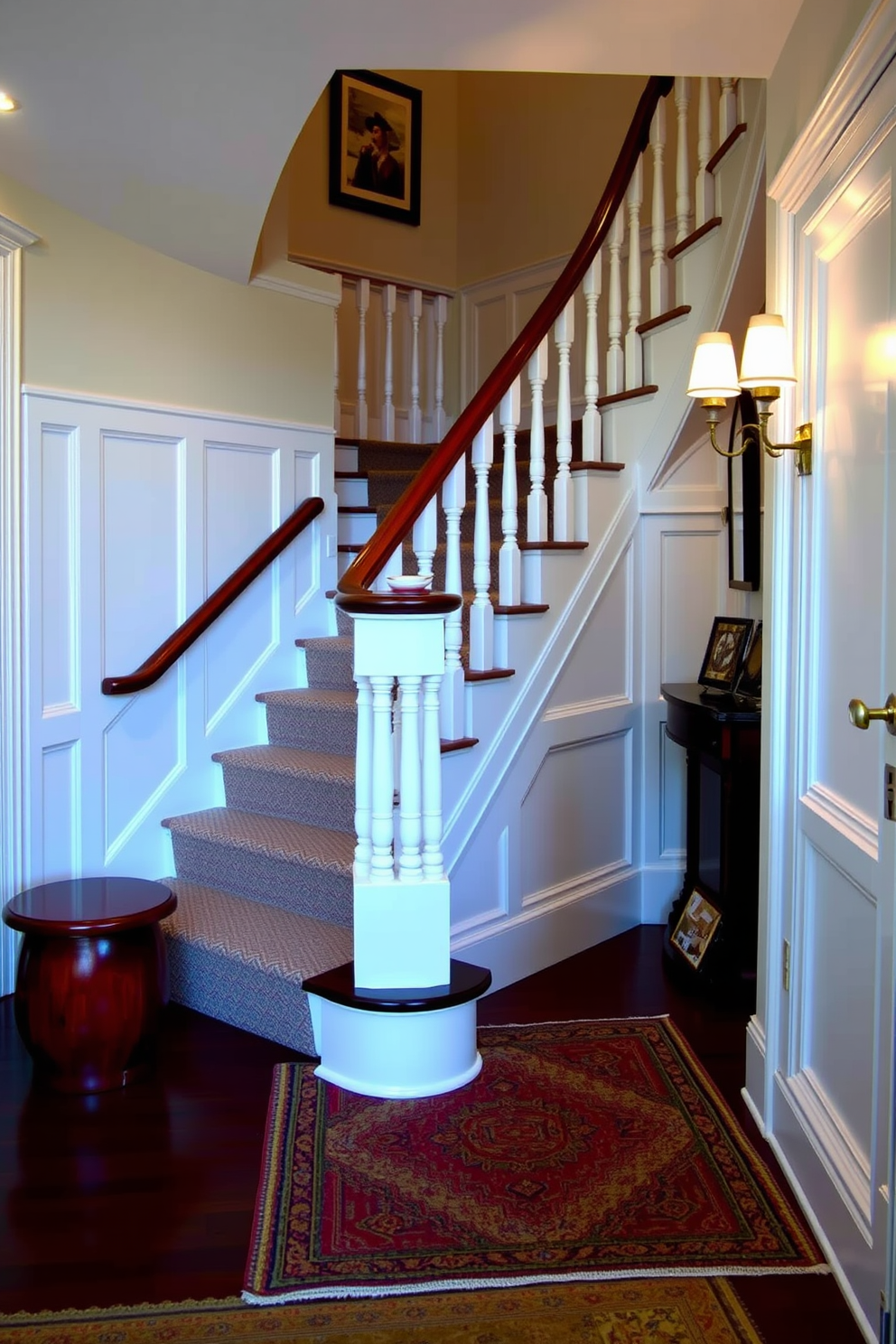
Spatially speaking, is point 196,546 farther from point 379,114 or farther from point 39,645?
point 379,114

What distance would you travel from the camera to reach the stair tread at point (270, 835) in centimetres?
337

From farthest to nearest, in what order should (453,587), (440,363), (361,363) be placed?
1. (440,363)
2. (361,363)
3. (453,587)

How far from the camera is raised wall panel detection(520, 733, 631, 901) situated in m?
3.72

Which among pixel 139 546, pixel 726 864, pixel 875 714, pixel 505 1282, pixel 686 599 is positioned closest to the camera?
pixel 875 714

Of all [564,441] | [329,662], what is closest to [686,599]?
[564,441]

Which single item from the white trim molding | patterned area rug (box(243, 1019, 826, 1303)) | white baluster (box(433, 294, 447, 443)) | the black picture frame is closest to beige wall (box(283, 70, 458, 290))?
the black picture frame

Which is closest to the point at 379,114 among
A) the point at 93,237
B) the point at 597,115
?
the point at 597,115

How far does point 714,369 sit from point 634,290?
141 centimetres

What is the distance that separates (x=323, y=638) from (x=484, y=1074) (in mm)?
1888

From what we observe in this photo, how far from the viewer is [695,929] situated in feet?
11.6

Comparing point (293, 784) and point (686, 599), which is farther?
point (686, 599)

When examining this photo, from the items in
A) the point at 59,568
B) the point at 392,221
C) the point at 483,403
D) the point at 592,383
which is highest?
the point at 392,221

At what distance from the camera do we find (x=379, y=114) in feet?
19.1

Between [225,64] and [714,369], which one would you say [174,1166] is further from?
[225,64]
